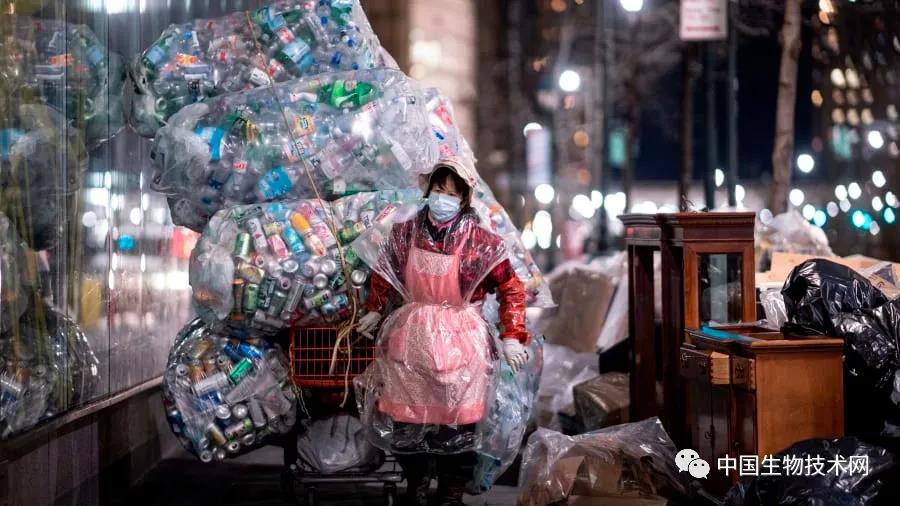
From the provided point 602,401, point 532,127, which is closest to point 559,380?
point 602,401

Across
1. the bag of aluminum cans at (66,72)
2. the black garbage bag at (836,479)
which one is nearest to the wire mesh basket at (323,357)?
the bag of aluminum cans at (66,72)

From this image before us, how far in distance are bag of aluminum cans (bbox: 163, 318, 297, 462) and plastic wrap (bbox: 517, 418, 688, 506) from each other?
54.6 inches

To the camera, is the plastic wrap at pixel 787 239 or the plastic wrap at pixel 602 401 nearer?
the plastic wrap at pixel 602 401

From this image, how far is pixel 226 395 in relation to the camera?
251 inches

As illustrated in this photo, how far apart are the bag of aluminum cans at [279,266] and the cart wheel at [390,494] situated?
1021 millimetres

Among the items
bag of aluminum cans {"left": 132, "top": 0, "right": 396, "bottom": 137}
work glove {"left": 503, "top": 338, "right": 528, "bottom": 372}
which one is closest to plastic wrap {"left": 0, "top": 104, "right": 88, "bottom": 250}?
bag of aluminum cans {"left": 132, "top": 0, "right": 396, "bottom": 137}

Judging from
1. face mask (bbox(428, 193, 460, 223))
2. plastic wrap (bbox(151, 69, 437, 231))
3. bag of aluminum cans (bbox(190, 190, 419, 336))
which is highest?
plastic wrap (bbox(151, 69, 437, 231))

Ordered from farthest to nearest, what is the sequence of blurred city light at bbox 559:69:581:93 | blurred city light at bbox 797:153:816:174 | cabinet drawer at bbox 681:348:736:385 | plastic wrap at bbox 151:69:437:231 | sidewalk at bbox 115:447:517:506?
1. blurred city light at bbox 559:69:581:93
2. blurred city light at bbox 797:153:816:174
3. sidewalk at bbox 115:447:517:506
4. plastic wrap at bbox 151:69:437:231
5. cabinet drawer at bbox 681:348:736:385

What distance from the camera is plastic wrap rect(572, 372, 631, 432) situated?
8.20 metres

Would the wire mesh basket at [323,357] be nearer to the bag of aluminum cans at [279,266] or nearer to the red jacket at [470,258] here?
the bag of aluminum cans at [279,266]

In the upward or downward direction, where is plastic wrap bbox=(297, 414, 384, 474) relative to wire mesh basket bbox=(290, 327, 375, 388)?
downward

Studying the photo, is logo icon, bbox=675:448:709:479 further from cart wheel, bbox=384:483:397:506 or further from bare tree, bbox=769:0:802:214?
bare tree, bbox=769:0:802:214

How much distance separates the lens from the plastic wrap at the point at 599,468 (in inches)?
241

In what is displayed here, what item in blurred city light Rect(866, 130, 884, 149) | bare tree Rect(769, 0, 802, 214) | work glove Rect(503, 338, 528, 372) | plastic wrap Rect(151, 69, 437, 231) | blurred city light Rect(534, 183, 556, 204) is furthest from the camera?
blurred city light Rect(534, 183, 556, 204)
